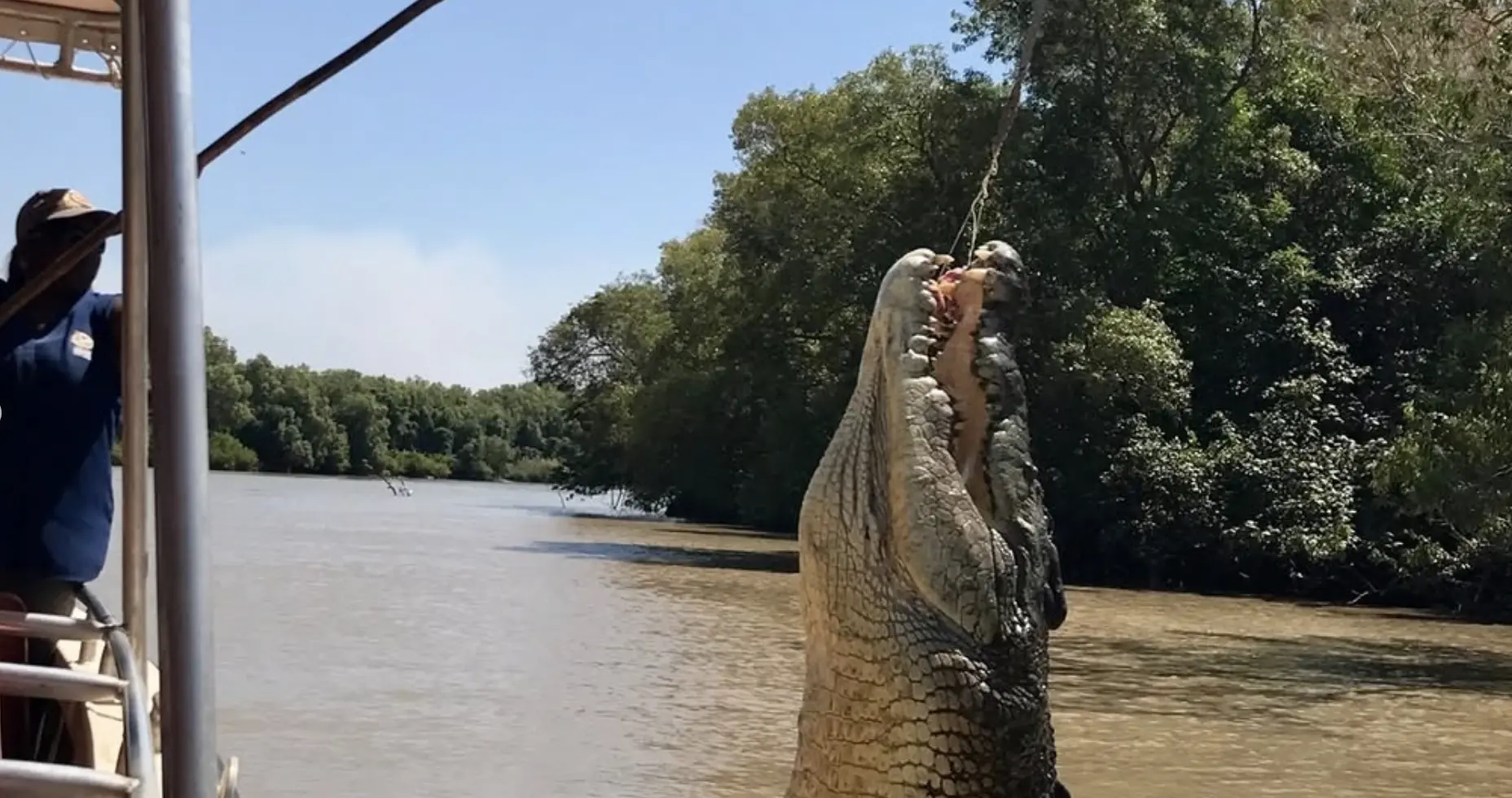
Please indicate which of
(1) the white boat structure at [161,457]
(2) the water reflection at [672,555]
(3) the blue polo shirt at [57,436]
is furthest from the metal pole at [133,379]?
(2) the water reflection at [672,555]

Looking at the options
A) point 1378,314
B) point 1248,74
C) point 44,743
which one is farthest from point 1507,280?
point 44,743

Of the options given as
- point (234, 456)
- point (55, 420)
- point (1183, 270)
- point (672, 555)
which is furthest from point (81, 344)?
point (234, 456)

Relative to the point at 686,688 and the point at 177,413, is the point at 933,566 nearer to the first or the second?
the point at 177,413

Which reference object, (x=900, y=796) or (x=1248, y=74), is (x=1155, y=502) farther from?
(x=900, y=796)

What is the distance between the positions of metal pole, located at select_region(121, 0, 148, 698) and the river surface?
3.14 metres

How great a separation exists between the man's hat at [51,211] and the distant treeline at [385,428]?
201ft

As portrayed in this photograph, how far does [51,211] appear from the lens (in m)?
3.14

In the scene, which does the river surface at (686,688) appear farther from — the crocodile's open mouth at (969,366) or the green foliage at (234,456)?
the green foliage at (234,456)

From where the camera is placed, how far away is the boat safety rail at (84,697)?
5.45 ft

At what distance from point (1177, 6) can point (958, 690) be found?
30.3m

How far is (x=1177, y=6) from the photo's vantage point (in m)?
30.6

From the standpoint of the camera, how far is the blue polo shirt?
3252 millimetres

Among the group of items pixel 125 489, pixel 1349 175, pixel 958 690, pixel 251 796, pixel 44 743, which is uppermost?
pixel 1349 175

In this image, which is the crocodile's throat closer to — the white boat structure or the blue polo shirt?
the white boat structure
